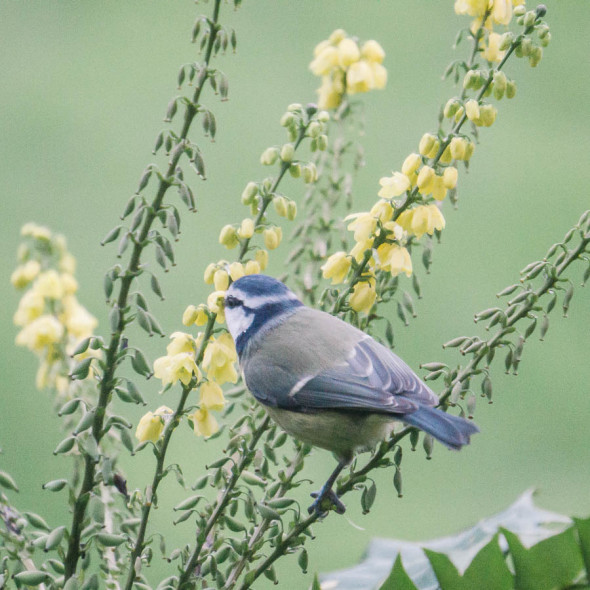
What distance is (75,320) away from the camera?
102cm

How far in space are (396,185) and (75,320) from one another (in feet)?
1.36

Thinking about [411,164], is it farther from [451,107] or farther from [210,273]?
[210,273]

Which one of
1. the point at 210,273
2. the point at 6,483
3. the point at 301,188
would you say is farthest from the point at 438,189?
the point at 301,188

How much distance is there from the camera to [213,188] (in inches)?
106

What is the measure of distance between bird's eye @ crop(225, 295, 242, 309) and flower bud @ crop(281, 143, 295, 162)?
15 cm

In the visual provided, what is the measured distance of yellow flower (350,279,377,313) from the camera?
32.3 inches

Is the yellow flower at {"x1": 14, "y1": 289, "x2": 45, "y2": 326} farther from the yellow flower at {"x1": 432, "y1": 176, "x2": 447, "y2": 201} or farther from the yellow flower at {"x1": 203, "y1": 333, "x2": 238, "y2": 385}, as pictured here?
the yellow flower at {"x1": 432, "y1": 176, "x2": 447, "y2": 201}

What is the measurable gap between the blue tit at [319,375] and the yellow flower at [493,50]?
0.31 meters

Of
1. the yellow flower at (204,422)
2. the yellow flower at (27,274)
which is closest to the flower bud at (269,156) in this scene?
the yellow flower at (204,422)

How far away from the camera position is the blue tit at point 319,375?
3.13 ft

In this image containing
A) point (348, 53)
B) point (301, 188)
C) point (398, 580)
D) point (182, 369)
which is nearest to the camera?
point (398, 580)

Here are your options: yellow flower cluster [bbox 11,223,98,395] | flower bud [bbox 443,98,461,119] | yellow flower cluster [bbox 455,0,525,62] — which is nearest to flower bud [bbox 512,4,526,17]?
yellow flower cluster [bbox 455,0,525,62]

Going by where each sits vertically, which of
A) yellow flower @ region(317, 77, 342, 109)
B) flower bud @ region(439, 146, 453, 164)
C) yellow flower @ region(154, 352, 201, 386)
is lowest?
yellow flower @ region(154, 352, 201, 386)

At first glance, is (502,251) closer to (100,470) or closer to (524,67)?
(524,67)
